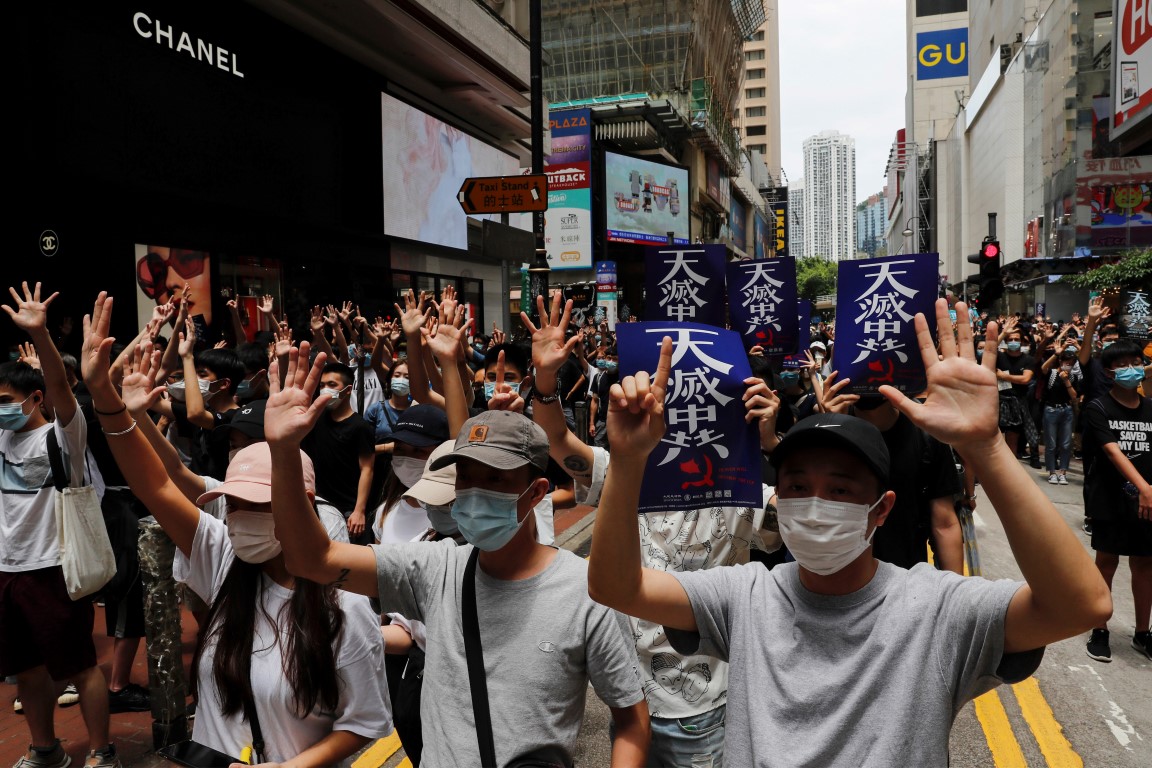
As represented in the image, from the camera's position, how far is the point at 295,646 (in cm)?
233

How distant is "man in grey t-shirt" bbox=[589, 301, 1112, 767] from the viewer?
1629 millimetres

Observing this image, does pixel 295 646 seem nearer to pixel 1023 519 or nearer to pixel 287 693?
pixel 287 693

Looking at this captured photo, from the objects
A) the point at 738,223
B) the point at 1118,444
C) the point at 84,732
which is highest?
the point at 738,223

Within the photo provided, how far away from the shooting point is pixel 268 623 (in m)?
2.40

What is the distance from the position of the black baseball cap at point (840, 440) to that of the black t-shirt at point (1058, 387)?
36.1 feet

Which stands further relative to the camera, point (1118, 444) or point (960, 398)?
point (1118, 444)

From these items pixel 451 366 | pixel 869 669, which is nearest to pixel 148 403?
pixel 451 366

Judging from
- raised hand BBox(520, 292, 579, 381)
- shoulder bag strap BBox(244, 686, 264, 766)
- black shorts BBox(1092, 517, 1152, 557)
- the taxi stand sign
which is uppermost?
the taxi stand sign

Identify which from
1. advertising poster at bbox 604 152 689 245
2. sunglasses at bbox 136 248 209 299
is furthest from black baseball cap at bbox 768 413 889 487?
advertising poster at bbox 604 152 689 245

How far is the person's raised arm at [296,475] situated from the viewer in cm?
207

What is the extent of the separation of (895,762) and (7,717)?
501 cm

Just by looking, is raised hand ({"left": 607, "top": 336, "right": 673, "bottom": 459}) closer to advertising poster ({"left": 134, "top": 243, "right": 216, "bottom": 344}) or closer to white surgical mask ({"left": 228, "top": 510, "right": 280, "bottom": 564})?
white surgical mask ({"left": 228, "top": 510, "right": 280, "bottom": 564})

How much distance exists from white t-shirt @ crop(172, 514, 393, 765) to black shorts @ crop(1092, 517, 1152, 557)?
17.0 feet

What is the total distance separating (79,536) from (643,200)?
→ 41.7 m
